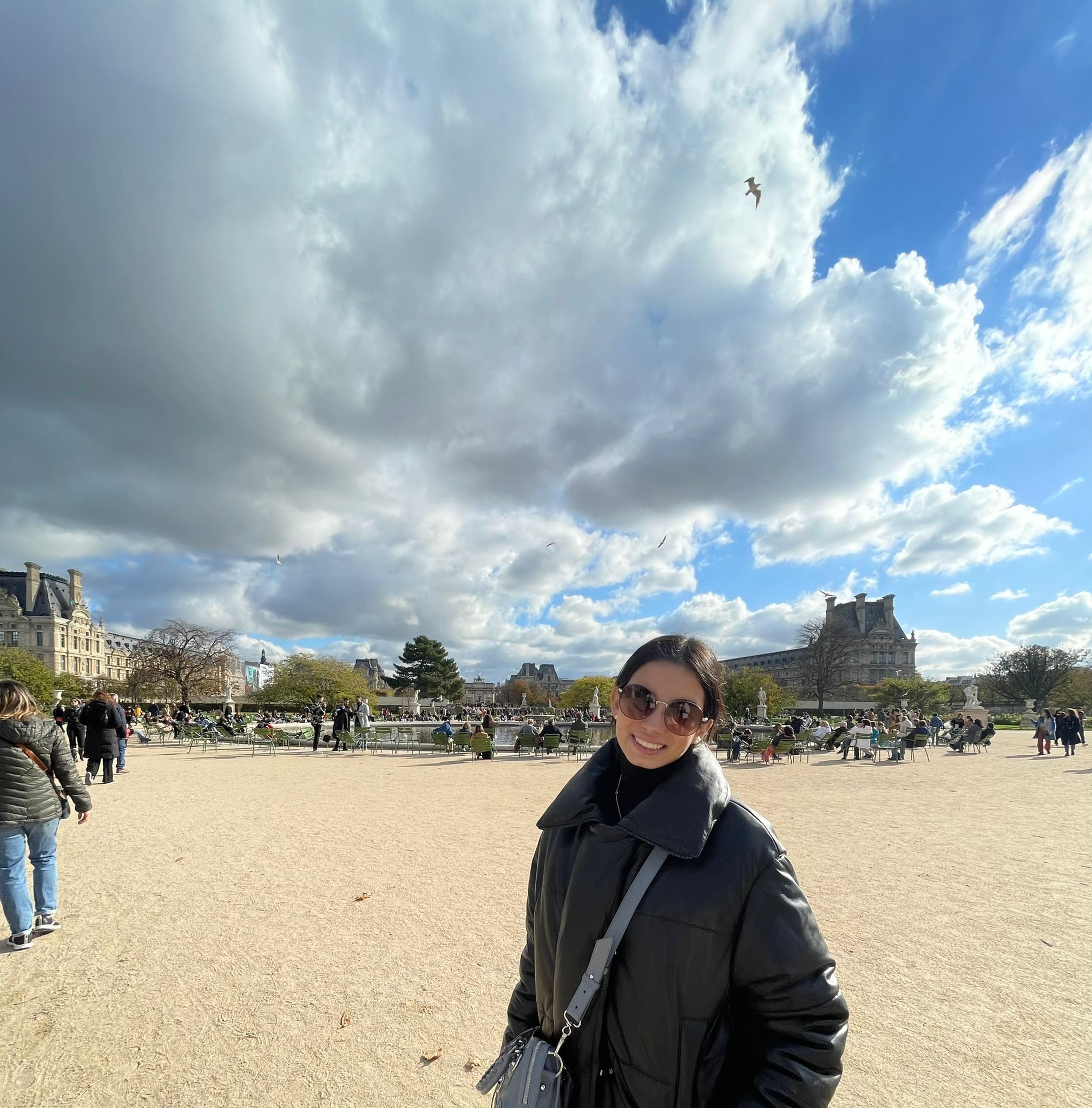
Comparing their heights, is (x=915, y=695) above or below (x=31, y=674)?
below

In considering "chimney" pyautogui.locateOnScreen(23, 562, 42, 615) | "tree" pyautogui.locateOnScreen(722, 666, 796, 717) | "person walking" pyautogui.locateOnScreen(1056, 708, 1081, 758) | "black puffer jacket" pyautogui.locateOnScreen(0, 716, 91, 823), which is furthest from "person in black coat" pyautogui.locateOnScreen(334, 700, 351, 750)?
"chimney" pyautogui.locateOnScreen(23, 562, 42, 615)

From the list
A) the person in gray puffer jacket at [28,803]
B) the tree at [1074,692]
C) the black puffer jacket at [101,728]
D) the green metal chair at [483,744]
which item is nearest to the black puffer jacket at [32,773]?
the person in gray puffer jacket at [28,803]

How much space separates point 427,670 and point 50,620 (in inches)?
2208

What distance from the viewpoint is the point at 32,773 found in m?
5.05

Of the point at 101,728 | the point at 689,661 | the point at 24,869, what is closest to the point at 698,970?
the point at 689,661

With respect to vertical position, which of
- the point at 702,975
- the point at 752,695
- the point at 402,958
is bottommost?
the point at 752,695

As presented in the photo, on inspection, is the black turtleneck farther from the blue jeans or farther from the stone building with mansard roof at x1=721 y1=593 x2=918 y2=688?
the stone building with mansard roof at x1=721 y1=593 x2=918 y2=688

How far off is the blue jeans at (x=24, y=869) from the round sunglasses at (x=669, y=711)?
5352 millimetres

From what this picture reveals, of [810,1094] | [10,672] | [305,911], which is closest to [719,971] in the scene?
[810,1094]

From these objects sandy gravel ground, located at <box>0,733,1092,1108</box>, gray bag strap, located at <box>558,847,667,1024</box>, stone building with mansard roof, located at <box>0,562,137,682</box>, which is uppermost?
stone building with mansard roof, located at <box>0,562,137,682</box>

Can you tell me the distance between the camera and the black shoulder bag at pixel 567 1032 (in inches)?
63.9

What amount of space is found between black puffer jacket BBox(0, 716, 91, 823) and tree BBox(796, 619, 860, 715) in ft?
235

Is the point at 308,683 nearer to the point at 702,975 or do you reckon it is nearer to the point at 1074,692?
the point at 702,975

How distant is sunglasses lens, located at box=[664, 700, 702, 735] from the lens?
1.94 meters
